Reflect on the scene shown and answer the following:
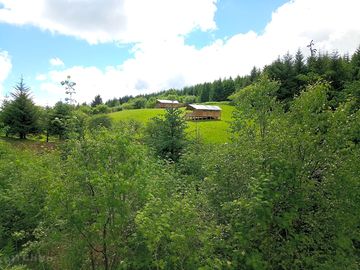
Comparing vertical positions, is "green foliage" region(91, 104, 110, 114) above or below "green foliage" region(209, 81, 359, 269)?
above

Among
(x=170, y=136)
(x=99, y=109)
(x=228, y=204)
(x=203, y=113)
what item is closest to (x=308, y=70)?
(x=170, y=136)

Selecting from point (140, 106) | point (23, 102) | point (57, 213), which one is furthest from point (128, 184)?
point (140, 106)

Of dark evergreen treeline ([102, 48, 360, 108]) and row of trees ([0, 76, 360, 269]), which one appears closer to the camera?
row of trees ([0, 76, 360, 269])

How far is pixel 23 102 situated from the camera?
102 ft

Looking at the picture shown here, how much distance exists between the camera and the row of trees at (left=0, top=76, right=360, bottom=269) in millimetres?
6327

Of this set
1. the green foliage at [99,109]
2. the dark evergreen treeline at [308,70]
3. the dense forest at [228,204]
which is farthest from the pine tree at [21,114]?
the dense forest at [228,204]

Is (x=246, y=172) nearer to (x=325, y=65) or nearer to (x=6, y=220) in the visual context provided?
(x=6, y=220)

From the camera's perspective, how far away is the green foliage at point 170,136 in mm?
15930

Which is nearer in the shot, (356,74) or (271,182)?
(271,182)

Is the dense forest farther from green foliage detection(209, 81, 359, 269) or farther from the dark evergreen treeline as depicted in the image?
the dark evergreen treeline

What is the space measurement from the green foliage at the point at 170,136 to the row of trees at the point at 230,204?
771 centimetres

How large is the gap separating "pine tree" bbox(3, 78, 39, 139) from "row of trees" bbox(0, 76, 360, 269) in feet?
84.2

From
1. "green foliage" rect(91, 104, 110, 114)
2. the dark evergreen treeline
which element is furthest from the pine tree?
"green foliage" rect(91, 104, 110, 114)

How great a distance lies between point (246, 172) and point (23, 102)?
29.3m
